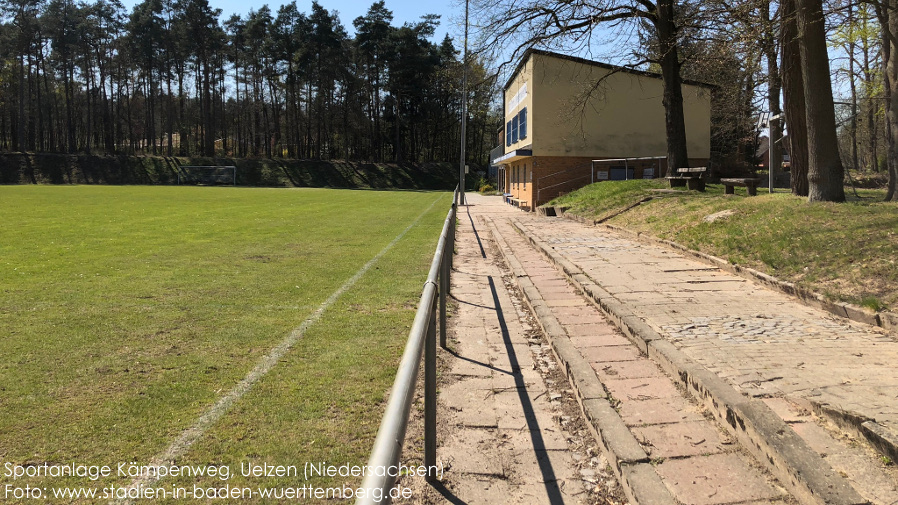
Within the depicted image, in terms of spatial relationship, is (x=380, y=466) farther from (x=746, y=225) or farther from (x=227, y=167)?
(x=227, y=167)

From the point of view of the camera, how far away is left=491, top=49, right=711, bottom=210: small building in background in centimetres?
2762

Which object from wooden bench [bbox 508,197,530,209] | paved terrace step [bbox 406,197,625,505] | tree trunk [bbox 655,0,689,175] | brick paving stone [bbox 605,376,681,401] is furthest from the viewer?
wooden bench [bbox 508,197,530,209]

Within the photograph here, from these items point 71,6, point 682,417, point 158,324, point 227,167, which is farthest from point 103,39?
point 682,417

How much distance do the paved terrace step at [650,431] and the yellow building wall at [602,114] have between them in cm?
2300

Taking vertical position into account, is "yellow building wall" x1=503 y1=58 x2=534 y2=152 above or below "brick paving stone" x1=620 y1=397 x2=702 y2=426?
above

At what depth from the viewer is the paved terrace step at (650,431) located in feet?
9.52

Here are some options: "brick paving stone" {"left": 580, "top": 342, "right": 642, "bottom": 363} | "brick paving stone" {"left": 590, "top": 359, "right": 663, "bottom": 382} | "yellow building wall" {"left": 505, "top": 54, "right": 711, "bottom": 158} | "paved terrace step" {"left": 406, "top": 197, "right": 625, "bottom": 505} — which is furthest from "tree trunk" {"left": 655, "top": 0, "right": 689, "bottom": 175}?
"brick paving stone" {"left": 590, "top": 359, "right": 663, "bottom": 382}

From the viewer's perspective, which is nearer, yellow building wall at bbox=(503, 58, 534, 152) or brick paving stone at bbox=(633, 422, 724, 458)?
brick paving stone at bbox=(633, 422, 724, 458)

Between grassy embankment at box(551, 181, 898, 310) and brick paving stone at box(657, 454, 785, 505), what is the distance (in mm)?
3467

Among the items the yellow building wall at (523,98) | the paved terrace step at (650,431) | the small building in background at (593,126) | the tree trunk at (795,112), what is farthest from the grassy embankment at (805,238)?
the yellow building wall at (523,98)

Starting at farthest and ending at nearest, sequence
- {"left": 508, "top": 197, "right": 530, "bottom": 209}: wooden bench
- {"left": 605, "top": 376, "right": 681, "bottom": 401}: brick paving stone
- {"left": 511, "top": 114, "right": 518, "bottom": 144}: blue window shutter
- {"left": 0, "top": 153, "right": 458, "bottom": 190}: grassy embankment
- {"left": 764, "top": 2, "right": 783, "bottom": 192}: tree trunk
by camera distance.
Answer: {"left": 0, "top": 153, "right": 458, "bottom": 190}: grassy embankment, {"left": 511, "top": 114, "right": 518, "bottom": 144}: blue window shutter, {"left": 508, "top": 197, "right": 530, "bottom": 209}: wooden bench, {"left": 764, "top": 2, "right": 783, "bottom": 192}: tree trunk, {"left": 605, "top": 376, "right": 681, "bottom": 401}: brick paving stone

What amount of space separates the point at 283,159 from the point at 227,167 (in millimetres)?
8956

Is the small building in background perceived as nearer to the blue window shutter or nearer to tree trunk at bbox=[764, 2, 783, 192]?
the blue window shutter

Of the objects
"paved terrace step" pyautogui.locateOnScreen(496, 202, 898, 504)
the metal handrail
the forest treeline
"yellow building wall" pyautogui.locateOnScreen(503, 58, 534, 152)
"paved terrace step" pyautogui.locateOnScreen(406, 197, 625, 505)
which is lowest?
"paved terrace step" pyautogui.locateOnScreen(406, 197, 625, 505)
